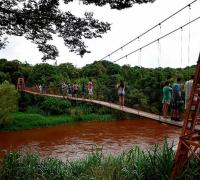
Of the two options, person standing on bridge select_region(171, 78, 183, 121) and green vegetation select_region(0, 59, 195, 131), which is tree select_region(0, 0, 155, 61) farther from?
green vegetation select_region(0, 59, 195, 131)

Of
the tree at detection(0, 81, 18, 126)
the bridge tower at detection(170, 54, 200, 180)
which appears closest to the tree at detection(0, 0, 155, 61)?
the bridge tower at detection(170, 54, 200, 180)

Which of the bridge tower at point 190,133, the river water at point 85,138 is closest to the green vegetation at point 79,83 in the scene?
the river water at point 85,138

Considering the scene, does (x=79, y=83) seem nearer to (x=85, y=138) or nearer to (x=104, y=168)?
(x=85, y=138)

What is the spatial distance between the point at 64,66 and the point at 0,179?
37441 millimetres

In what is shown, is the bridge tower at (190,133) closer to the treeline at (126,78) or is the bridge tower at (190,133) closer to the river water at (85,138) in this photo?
the river water at (85,138)

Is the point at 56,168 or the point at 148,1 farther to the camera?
the point at 56,168

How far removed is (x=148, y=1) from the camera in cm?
780

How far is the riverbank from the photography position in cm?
3505

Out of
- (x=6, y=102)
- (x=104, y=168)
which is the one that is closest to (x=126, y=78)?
(x=6, y=102)

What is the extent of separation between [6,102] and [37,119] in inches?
133

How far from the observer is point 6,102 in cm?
3450

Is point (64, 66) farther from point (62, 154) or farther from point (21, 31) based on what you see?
point (21, 31)

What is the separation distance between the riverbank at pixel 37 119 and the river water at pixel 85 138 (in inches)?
40.3

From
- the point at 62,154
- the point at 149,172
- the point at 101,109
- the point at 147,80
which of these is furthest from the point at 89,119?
the point at 149,172
